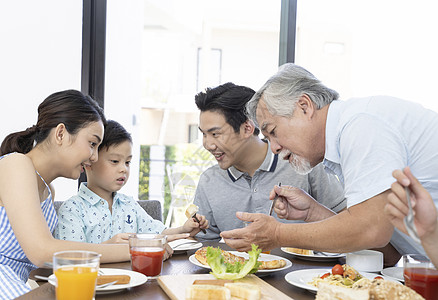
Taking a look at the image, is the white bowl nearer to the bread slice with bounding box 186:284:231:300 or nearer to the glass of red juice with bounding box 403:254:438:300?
the glass of red juice with bounding box 403:254:438:300

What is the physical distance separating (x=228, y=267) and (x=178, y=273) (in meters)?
0.22

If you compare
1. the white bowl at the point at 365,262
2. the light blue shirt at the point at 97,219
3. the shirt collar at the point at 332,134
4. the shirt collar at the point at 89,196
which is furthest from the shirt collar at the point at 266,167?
the white bowl at the point at 365,262

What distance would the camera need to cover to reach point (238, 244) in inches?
69.1

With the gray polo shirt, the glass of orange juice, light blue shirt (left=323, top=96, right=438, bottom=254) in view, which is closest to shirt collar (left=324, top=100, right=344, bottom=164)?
light blue shirt (left=323, top=96, right=438, bottom=254)

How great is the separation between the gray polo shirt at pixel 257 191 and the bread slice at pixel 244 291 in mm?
1320

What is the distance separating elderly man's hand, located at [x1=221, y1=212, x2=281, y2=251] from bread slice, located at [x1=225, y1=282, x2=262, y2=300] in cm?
43

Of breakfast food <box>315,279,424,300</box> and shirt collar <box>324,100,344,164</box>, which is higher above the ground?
shirt collar <box>324,100,344,164</box>

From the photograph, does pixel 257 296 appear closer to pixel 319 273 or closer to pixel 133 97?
pixel 319 273

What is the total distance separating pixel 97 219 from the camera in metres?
2.32

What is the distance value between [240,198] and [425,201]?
157cm

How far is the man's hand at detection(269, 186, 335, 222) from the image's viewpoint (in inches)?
83.7

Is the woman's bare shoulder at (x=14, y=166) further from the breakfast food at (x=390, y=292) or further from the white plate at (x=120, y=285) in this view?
the breakfast food at (x=390, y=292)

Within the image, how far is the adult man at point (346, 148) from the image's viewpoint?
1.56 meters

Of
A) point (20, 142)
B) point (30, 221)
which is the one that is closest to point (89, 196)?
point (20, 142)
